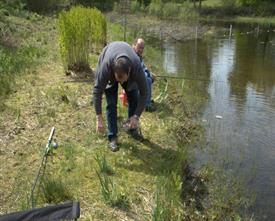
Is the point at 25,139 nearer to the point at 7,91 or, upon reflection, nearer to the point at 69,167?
the point at 69,167

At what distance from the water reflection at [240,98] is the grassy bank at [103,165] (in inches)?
16.5

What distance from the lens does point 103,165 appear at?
14.1 feet

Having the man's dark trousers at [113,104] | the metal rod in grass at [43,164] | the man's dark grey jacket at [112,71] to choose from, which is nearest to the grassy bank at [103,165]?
the metal rod in grass at [43,164]

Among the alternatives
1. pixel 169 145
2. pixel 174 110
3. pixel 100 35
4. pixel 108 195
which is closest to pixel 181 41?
pixel 100 35

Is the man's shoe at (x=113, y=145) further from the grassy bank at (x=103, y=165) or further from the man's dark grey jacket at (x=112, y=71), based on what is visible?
the man's dark grey jacket at (x=112, y=71)

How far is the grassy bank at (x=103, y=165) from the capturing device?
12.5 feet

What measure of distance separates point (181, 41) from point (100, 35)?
1049cm

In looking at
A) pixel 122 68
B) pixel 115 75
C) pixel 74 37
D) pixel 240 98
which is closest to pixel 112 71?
pixel 115 75

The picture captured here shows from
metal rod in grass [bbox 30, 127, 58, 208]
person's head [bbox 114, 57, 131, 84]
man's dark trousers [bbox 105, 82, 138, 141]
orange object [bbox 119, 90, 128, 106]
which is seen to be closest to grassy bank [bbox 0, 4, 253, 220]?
metal rod in grass [bbox 30, 127, 58, 208]

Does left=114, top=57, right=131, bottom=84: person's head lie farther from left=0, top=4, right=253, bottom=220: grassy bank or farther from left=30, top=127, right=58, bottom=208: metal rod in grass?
left=30, top=127, right=58, bottom=208: metal rod in grass

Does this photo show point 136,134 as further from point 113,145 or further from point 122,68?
point 122,68

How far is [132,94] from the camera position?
504 cm

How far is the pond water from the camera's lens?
533 centimetres

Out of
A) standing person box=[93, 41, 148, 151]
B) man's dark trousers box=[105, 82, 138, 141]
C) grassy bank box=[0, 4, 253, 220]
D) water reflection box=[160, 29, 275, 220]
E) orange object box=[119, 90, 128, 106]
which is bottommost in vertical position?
water reflection box=[160, 29, 275, 220]
